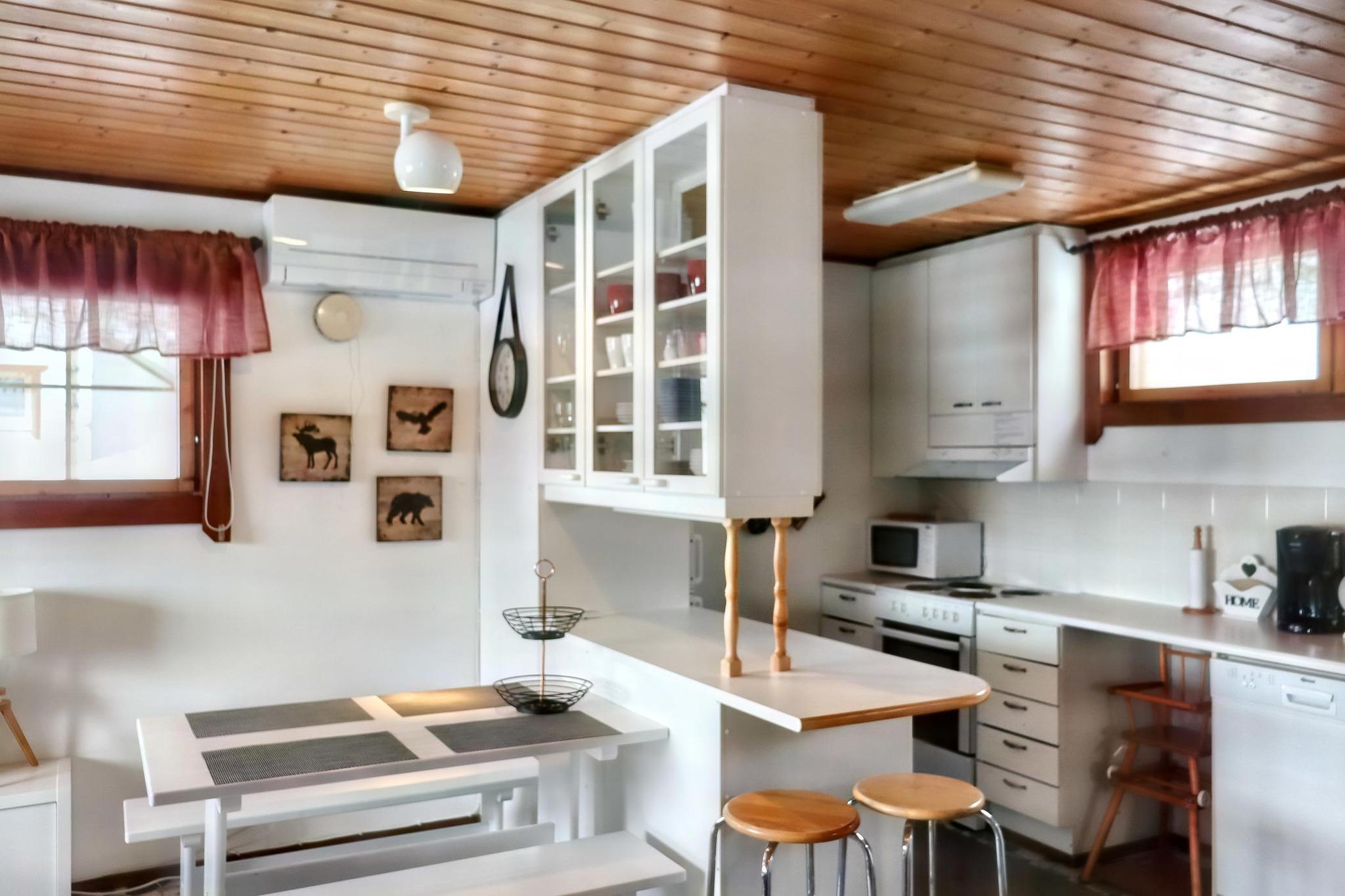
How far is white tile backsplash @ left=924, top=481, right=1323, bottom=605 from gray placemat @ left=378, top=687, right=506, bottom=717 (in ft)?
8.27

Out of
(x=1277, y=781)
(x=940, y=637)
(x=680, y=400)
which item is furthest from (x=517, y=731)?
(x=1277, y=781)

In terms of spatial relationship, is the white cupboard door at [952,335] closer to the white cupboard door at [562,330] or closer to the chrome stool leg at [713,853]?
the white cupboard door at [562,330]

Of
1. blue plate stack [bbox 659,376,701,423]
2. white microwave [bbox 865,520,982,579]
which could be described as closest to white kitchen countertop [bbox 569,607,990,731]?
blue plate stack [bbox 659,376,701,423]

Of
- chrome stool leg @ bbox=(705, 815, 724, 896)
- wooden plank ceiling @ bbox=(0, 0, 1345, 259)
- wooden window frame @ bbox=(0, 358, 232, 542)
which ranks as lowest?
chrome stool leg @ bbox=(705, 815, 724, 896)

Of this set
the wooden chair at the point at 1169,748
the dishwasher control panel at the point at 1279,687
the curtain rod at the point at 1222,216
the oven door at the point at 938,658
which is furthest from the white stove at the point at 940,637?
the curtain rod at the point at 1222,216

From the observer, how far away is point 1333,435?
3467 mm

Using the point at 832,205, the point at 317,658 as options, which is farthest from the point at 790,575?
the point at 317,658

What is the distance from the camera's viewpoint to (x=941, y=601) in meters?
4.27

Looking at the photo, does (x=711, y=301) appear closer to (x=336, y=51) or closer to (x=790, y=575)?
(x=336, y=51)

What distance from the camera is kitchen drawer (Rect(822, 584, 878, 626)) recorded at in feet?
15.2

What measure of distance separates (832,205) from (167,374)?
2.46 meters

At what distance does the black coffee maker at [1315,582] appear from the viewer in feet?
11.1

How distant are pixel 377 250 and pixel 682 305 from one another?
1.54 metres

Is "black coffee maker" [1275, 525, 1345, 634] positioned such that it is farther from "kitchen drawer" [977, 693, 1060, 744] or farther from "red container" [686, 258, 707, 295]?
"red container" [686, 258, 707, 295]
